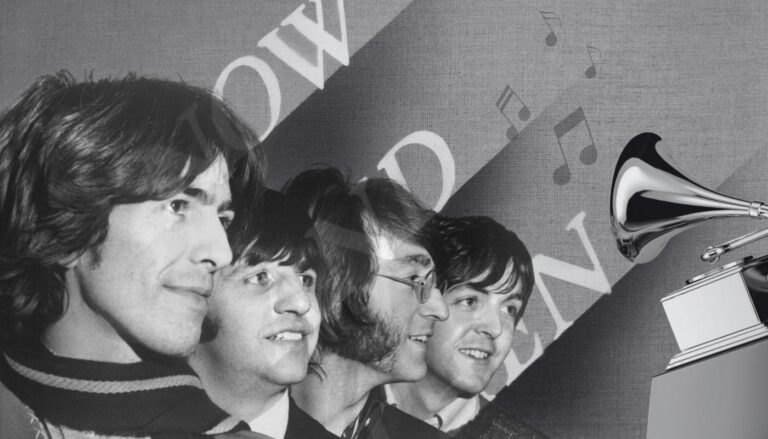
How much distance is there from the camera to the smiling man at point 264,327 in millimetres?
1014

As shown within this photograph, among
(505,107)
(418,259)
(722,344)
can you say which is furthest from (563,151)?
(722,344)

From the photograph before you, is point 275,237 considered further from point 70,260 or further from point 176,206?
point 70,260

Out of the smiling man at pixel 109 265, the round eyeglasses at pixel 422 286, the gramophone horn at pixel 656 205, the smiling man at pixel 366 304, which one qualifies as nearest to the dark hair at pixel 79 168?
the smiling man at pixel 109 265

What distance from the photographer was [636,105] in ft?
3.59

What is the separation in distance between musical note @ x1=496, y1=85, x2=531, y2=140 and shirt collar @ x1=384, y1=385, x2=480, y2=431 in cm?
35

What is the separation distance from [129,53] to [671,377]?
0.79 metres

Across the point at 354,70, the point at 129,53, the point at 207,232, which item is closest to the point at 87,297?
the point at 207,232

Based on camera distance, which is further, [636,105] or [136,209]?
[636,105]

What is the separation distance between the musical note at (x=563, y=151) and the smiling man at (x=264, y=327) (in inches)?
13.6

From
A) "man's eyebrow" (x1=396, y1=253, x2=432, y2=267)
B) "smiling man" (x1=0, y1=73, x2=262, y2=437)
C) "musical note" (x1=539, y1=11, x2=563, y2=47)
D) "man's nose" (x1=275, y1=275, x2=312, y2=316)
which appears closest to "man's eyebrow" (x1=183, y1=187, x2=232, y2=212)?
"smiling man" (x1=0, y1=73, x2=262, y2=437)

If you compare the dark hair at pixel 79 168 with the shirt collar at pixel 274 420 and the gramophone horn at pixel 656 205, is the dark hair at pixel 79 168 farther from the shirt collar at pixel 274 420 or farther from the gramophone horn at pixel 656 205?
the gramophone horn at pixel 656 205

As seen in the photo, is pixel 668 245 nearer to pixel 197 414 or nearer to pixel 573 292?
pixel 573 292

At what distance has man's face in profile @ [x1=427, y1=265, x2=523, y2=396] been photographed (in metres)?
1.06

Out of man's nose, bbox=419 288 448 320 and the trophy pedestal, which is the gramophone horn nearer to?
the trophy pedestal
